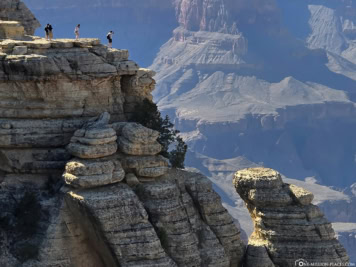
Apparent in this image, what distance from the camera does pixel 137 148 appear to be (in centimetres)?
4594

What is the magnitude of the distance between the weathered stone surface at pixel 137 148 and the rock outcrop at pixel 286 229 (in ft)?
24.0

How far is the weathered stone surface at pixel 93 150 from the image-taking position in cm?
4462

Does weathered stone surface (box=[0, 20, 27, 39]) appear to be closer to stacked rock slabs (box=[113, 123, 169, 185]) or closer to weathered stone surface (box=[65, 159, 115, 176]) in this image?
stacked rock slabs (box=[113, 123, 169, 185])

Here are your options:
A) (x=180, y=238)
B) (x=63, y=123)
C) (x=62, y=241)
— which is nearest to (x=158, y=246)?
(x=180, y=238)

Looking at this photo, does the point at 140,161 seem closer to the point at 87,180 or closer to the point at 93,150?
the point at 93,150

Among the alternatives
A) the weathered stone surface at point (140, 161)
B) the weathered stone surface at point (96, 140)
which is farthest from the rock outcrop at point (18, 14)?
the weathered stone surface at point (140, 161)

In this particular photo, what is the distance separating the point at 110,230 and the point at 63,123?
747 cm

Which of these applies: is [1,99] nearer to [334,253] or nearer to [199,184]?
[199,184]

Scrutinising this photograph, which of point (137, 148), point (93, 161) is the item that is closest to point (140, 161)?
point (137, 148)

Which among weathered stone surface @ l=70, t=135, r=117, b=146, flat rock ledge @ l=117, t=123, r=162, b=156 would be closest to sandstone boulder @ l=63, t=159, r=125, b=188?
weathered stone surface @ l=70, t=135, r=117, b=146

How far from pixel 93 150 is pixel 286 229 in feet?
40.0

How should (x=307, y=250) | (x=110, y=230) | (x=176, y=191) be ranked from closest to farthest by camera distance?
1. (x=110, y=230)
2. (x=176, y=191)
3. (x=307, y=250)

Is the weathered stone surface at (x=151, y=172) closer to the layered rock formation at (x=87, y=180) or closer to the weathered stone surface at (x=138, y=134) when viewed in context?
the layered rock formation at (x=87, y=180)

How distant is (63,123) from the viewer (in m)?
48.0
